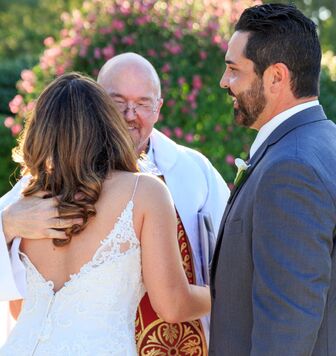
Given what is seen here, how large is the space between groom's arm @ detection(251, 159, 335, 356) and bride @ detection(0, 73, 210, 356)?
56 cm

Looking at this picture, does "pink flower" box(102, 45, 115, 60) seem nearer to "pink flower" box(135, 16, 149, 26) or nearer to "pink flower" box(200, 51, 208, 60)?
"pink flower" box(135, 16, 149, 26)

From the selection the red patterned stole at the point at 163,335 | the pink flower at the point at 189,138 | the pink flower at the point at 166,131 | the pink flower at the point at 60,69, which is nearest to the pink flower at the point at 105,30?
the pink flower at the point at 60,69

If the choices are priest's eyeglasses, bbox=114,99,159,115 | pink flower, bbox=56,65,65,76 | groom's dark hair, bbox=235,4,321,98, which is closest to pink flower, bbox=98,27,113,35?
pink flower, bbox=56,65,65,76

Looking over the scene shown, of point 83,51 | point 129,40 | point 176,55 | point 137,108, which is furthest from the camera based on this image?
point 83,51

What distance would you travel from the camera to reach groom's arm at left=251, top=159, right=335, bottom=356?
2605mm

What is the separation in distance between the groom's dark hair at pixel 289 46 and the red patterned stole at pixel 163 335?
1244 millimetres

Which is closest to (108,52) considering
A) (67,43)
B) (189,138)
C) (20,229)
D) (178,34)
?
(67,43)

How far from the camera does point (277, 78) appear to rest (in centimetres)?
290

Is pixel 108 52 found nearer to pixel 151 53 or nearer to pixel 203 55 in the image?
pixel 151 53

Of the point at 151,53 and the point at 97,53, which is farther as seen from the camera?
the point at 97,53

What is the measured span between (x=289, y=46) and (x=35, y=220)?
41.7 inches

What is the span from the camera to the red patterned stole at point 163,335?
12.2 feet

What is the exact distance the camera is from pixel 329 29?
19.5 meters

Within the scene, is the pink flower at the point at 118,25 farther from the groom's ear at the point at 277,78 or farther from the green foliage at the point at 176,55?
the groom's ear at the point at 277,78
